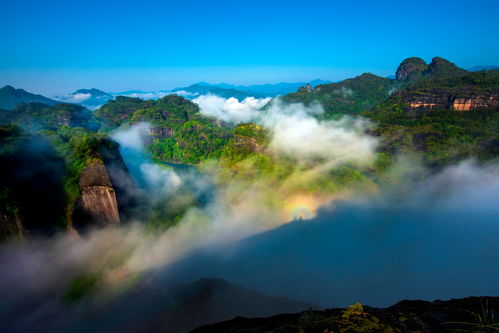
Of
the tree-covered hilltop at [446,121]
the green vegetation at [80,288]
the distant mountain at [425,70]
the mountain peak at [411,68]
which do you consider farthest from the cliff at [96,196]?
the mountain peak at [411,68]

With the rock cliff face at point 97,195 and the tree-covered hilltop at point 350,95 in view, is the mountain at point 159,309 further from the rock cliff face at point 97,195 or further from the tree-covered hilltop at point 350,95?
the tree-covered hilltop at point 350,95

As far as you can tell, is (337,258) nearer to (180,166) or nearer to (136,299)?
(136,299)

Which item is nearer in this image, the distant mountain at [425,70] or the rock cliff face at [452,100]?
the rock cliff face at [452,100]

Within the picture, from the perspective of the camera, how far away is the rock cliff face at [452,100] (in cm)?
7786

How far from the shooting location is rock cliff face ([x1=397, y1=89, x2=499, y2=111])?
77856mm

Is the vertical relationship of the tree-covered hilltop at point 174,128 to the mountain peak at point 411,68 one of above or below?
below

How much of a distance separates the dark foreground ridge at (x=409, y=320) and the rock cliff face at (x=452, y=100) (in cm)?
9540

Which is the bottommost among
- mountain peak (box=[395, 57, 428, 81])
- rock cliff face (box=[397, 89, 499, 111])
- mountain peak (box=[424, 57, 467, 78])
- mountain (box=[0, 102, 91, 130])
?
rock cliff face (box=[397, 89, 499, 111])

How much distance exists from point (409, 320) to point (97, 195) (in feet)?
118

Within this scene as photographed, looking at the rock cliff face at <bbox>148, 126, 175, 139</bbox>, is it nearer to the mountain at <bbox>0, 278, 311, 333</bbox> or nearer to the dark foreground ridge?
the mountain at <bbox>0, 278, 311, 333</bbox>

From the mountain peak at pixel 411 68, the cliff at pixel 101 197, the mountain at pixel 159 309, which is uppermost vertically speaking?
the mountain peak at pixel 411 68

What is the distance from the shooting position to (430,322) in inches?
459

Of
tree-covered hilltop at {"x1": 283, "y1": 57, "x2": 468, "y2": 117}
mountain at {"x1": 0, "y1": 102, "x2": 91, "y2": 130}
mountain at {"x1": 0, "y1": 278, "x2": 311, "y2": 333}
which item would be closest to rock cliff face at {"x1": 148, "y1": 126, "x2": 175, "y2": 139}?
mountain at {"x1": 0, "y1": 102, "x2": 91, "y2": 130}

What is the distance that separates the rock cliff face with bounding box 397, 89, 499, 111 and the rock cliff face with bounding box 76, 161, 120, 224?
352ft
